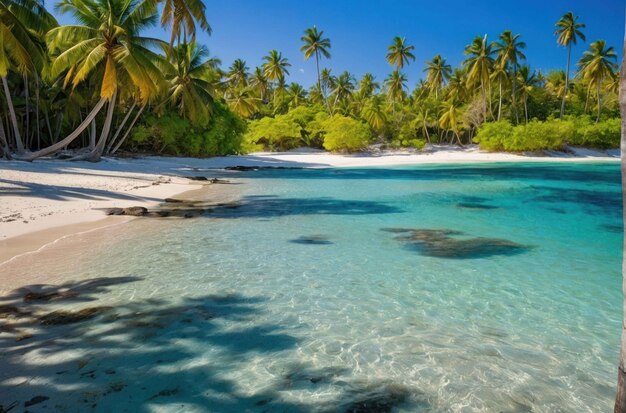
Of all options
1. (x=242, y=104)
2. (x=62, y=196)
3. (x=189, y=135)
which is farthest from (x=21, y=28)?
(x=242, y=104)

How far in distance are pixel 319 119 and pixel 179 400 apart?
5288 centimetres

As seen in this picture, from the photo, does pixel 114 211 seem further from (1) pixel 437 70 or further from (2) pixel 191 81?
(1) pixel 437 70

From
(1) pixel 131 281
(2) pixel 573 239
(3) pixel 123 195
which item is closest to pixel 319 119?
(3) pixel 123 195

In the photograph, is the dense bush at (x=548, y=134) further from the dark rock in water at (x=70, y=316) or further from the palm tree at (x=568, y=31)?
the dark rock in water at (x=70, y=316)

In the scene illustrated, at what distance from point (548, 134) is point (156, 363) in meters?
52.4

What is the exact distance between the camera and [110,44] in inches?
800

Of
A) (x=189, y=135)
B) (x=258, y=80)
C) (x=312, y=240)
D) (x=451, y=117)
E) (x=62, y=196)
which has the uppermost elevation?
(x=258, y=80)

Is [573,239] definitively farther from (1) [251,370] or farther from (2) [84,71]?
(2) [84,71]

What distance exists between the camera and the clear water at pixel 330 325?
3357 millimetres

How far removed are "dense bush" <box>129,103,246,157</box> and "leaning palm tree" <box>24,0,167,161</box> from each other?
11238 millimetres

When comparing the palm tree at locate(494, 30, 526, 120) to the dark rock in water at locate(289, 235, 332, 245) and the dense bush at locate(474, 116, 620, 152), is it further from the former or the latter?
the dark rock in water at locate(289, 235, 332, 245)

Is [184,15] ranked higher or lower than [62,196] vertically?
higher

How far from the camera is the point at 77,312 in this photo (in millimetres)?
4816

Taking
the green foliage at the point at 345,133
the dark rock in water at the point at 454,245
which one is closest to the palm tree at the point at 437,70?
the green foliage at the point at 345,133
